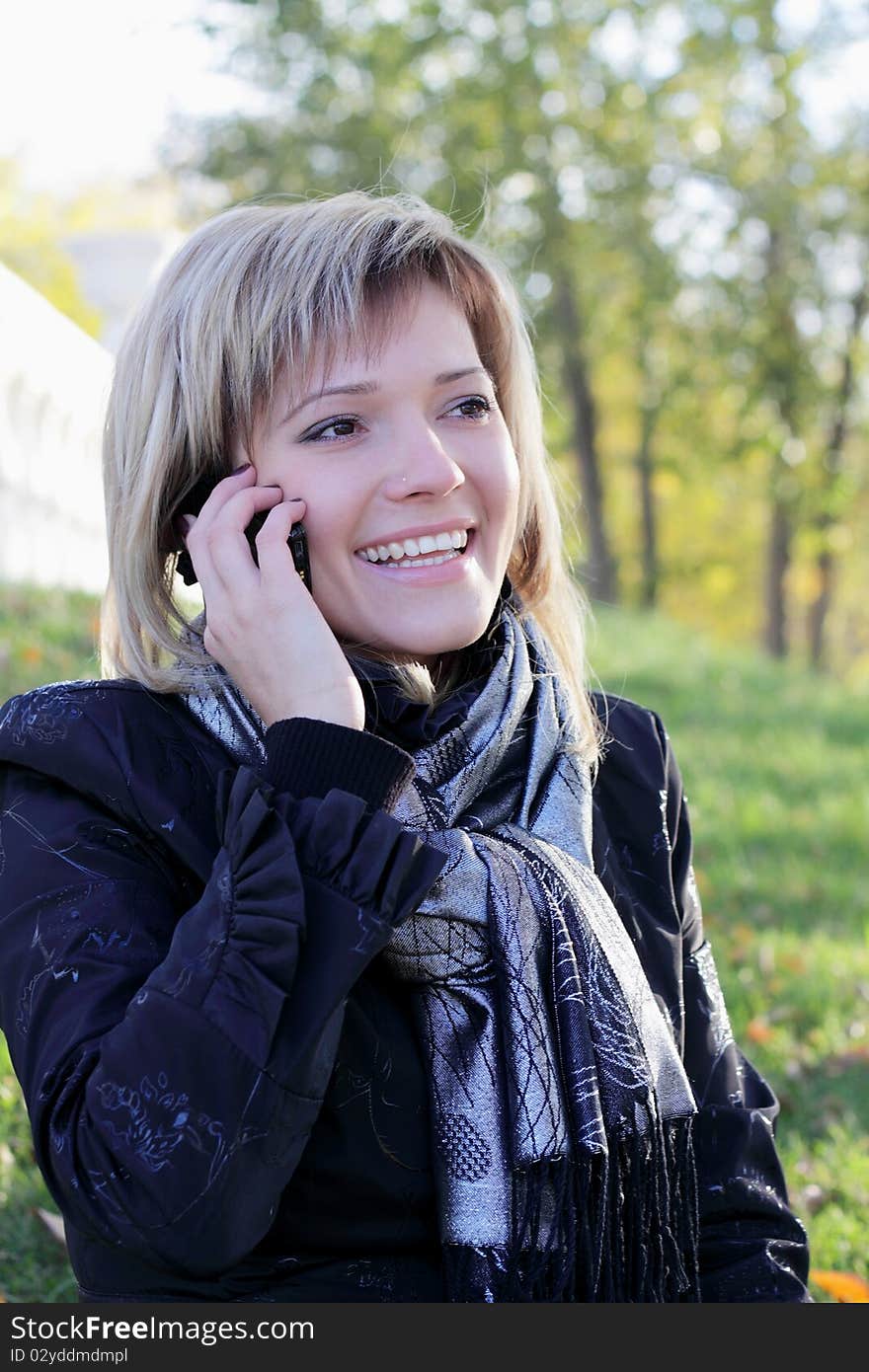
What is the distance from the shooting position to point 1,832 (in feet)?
6.68

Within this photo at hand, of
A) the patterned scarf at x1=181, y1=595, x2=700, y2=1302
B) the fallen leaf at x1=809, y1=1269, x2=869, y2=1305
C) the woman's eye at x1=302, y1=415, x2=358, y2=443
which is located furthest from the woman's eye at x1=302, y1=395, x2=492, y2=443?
the fallen leaf at x1=809, y1=1269, x2=869, y2=1305

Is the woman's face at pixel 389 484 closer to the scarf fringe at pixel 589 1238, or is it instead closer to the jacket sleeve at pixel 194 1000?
the jacket sleeve at pixel 194 1000

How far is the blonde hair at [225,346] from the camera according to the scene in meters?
2.30

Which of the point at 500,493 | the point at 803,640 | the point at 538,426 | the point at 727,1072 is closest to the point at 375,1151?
the point at 727,1072

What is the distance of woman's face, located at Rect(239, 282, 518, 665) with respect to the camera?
Answer: 2301 mm

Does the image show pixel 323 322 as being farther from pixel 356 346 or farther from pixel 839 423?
pixel 839 423

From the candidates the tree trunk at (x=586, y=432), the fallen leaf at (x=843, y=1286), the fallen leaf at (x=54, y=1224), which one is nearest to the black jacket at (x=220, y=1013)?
the fallen leaf at (x=843, y=1286)

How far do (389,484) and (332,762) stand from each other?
0.52 metres

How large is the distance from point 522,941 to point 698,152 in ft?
68.4

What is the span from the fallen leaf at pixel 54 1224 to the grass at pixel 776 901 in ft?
0.06

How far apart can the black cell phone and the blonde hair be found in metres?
0.02

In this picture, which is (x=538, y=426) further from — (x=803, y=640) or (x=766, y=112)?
(x=803, y=640)

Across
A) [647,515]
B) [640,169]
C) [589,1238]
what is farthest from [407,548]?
[647,515]

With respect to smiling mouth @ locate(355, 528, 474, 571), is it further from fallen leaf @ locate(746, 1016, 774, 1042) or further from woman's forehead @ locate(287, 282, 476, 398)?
fallen leaf @ locate(746, 1016, 774, 1042)
